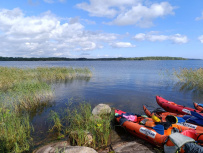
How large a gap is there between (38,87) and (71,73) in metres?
10.6

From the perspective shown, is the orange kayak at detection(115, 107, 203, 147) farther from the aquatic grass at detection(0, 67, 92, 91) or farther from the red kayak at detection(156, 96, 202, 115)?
the aquatic grass at detection(0, 67, 92, 91)

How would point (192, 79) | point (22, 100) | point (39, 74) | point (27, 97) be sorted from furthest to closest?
point (39, 74)
point (192, 79)
point (27, 97)
point (22, 100)

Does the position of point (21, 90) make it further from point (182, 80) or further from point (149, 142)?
point (182, 80)

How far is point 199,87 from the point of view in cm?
1337

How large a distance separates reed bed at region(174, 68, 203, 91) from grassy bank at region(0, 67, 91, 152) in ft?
39.9

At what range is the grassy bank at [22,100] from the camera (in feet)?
14.8

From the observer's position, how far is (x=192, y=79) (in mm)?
14680

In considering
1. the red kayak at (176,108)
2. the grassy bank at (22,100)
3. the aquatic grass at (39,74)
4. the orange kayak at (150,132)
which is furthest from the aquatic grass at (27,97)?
the red kayak at (176,108)

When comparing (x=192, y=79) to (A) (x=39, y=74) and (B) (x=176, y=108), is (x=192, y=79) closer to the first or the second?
(B) (x=176, y=108)

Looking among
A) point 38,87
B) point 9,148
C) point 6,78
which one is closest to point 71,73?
point 6,78

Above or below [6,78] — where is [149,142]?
below

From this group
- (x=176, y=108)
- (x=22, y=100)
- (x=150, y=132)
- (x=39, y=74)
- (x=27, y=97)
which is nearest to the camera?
(x=150, y=132)

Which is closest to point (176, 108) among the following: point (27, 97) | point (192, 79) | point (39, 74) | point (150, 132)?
point (150, 132)

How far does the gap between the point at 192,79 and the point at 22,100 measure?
1517cm
